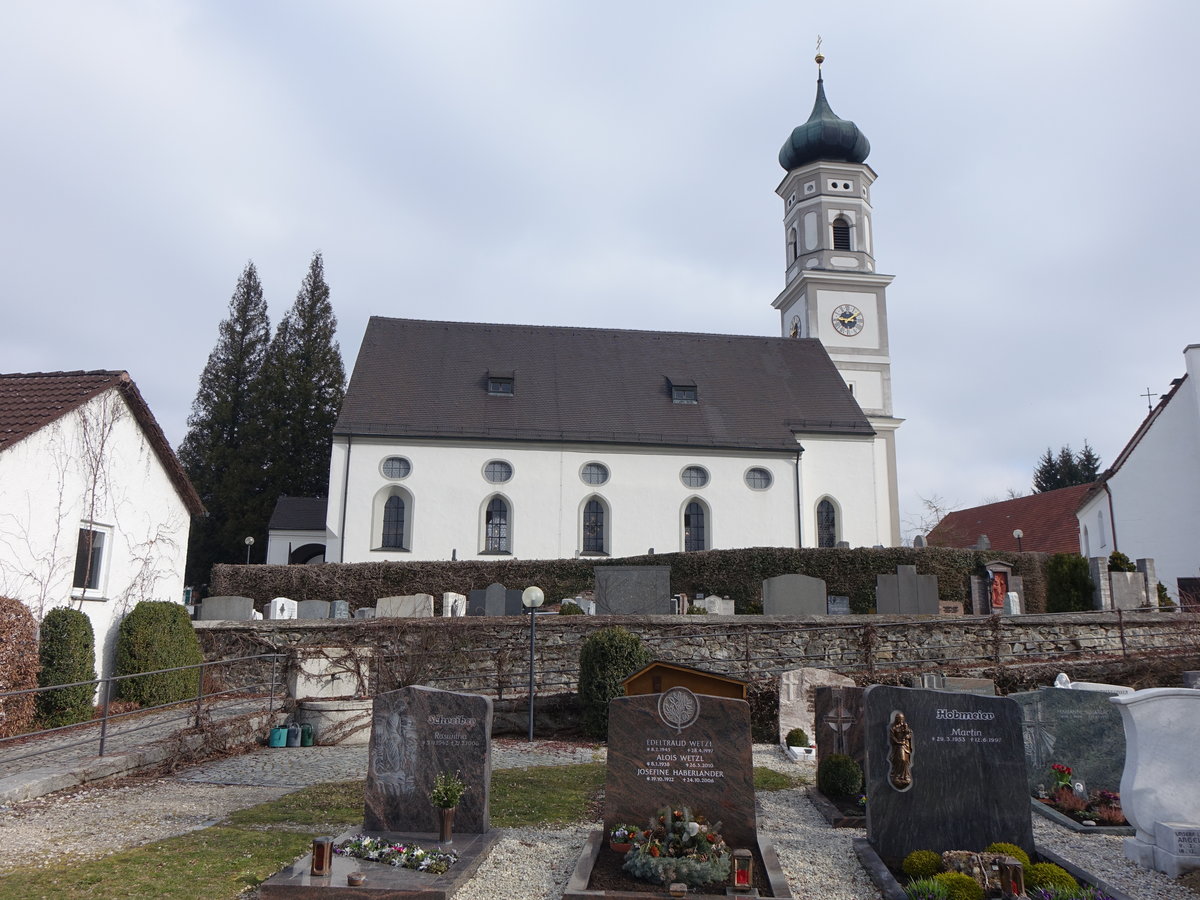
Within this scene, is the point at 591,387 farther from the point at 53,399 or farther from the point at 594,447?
the point at 53,399

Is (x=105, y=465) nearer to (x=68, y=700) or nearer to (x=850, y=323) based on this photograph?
(x=68, y=700)

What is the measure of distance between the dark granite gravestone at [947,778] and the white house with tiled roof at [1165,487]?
22.4 meters

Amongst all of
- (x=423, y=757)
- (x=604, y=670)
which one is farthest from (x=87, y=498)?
(x=423, y=757)

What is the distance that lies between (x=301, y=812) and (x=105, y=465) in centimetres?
908

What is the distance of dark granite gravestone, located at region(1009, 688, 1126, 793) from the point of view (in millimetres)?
9516

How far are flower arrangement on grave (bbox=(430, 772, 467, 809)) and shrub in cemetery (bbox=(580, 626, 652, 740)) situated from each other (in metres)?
6.70

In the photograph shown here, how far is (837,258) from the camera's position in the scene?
3906cm

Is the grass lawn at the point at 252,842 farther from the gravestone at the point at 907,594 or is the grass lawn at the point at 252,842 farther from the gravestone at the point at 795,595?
the gravestone at the point at 907,594

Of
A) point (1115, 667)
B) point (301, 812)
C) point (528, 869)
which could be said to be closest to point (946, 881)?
point (528, 869)

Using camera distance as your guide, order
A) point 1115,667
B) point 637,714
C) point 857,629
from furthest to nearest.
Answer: point 857,629 < point 1115,667 < point 637,714

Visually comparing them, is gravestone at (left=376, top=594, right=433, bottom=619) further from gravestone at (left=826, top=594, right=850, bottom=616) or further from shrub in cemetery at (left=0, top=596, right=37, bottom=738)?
gravestone at (left=826, top=594, right=850, bottom=616)

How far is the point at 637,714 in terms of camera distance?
7391 mm

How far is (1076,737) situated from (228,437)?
42.4 metres

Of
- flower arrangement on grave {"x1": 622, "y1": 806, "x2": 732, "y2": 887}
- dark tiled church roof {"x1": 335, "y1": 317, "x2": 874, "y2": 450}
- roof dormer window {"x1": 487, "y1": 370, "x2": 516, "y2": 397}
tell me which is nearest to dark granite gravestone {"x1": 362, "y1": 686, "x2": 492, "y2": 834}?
flower arrangement on grave {"x1": 622, "y1": 806, "x2": 732, "y2": 887}
